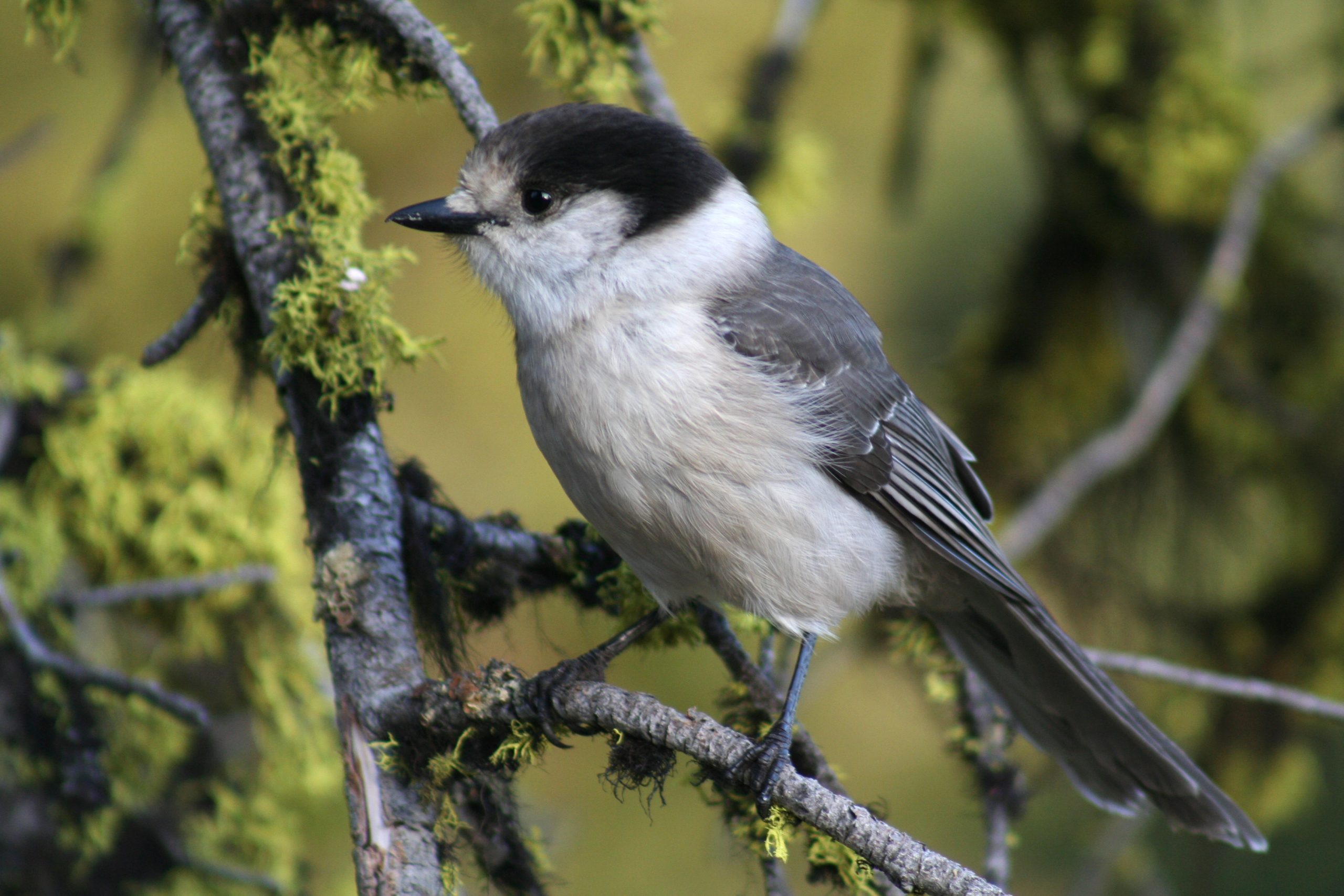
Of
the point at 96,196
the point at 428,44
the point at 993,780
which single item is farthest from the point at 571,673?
the point at 96,196

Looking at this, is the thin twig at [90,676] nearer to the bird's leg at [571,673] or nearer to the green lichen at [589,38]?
the bird's leg at [571,673]

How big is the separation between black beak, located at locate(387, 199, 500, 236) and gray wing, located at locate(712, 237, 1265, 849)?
441 mm

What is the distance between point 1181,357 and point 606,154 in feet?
5.03

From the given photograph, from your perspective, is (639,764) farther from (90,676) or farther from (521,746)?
(90,676)

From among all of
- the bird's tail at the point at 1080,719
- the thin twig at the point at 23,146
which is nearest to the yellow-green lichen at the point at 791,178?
the bird's tail at the point at 1080,719

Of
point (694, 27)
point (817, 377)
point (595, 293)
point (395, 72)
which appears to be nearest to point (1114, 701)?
point (817, 377)

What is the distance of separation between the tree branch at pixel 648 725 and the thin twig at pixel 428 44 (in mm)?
932

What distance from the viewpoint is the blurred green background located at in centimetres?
288

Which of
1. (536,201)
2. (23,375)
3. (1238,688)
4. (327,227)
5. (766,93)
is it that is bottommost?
(1238,688)

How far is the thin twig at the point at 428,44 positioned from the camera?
1771 millimetres

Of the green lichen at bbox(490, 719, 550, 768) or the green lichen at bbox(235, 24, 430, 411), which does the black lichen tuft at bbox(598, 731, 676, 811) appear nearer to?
the green lichen at bbox(490, 719, 550, 768)

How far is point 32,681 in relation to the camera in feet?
6.43

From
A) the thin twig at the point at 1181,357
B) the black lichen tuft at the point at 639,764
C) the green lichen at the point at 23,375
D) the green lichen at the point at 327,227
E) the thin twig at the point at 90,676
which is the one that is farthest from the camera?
the thin twig at the point at 1181,357

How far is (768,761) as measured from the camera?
1.54 m
